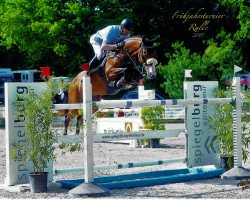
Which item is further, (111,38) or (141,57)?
(111,38)

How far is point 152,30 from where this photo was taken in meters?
34.0

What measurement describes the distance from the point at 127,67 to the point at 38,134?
9.30 ft

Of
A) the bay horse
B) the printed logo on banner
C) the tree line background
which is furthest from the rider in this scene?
the tree line background

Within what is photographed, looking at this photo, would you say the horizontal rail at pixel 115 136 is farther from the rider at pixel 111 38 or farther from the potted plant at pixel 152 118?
the potted plant at pixel 152 118

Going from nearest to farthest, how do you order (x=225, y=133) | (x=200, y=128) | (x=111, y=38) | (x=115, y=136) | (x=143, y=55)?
(x=115, y=136), (x=225, y=133), (x=200, y=128), (x=143, y=55), (x=111, y=38)

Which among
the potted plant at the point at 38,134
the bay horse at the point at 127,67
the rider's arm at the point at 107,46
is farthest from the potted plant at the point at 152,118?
the potted plant at the point at 38,134

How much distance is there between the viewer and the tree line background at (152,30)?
27906 mm

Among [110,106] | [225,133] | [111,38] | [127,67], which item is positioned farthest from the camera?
[111,38]

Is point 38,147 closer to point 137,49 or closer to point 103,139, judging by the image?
point 103,139

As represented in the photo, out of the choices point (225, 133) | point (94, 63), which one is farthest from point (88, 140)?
point (94, 63)

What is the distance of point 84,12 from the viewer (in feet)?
95.1

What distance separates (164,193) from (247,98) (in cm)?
260

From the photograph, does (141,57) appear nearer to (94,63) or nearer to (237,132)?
(94,63)

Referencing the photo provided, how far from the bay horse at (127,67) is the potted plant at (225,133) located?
1047 mm
